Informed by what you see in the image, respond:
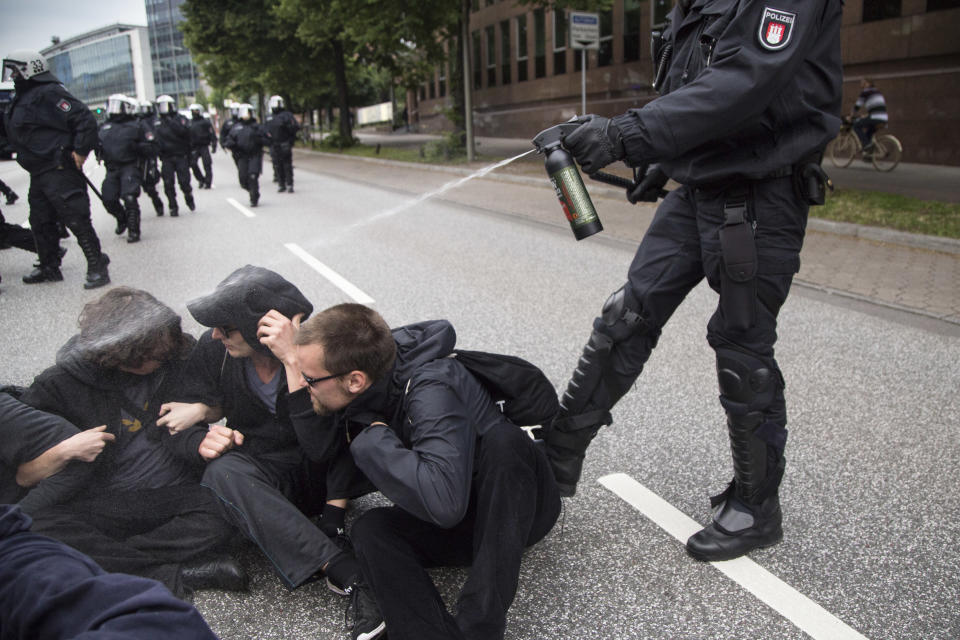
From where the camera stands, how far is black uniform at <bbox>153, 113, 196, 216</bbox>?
11109mm

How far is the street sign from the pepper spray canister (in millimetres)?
11814

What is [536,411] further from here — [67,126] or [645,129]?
[67,126]

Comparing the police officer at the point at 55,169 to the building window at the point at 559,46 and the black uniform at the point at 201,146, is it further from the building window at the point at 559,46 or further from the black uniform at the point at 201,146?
the building window at the point at 559,46

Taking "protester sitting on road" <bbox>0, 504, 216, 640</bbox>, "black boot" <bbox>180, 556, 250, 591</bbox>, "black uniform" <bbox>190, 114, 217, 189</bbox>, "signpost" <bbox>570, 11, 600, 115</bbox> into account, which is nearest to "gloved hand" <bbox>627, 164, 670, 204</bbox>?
"black boot" <bbox>180, 556, 250, 591</bbox>

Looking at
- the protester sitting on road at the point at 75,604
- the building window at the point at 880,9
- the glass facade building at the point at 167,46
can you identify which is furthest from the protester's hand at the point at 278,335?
the building window at the point at 880,9

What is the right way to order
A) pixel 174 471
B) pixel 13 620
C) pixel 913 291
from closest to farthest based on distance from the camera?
pixel 13 620 → pixel 174 471 → pixel 913 291

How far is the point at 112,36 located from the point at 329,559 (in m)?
1.41

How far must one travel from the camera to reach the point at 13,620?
0.96 metres

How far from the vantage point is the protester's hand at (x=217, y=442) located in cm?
215

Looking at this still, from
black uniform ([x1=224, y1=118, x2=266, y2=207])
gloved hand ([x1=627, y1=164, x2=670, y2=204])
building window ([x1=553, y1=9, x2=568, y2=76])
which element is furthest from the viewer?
building window ([x1=553, y1=9, x2=568, y2=76])

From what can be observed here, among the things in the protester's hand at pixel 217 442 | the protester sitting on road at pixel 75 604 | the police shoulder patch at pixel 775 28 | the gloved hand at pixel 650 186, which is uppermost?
the police shoulder patch at pixel 775 28

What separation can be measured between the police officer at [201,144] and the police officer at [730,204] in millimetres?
13370

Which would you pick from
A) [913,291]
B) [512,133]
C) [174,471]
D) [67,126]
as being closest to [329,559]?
[174,471]

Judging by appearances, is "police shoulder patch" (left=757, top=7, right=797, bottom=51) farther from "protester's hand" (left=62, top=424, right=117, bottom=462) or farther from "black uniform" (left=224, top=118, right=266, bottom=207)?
"black uniform" (left=224, top=118, right=266, bottom=207)
